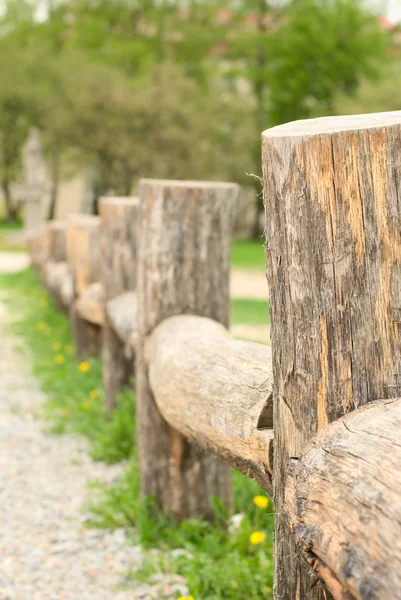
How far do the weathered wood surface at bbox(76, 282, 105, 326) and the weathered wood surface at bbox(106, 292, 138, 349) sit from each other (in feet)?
1.56

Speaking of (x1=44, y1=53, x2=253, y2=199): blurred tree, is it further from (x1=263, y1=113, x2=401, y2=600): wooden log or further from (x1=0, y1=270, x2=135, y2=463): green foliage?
(x1=263, y1=113, x2=401, y2=600): wooden log

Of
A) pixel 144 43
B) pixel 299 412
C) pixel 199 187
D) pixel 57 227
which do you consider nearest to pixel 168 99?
pixel 144 43

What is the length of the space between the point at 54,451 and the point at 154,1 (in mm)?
26833

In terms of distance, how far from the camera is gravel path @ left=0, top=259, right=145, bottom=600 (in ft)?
8.52

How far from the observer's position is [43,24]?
31.5 meters

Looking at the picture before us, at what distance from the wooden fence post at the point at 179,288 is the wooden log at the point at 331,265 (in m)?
1.37

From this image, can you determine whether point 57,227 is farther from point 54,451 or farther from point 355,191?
point 355,191

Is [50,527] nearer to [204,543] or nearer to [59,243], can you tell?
[204,543]

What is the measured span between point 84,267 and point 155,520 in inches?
107

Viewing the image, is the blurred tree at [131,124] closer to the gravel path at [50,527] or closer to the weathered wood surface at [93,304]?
the weathered wood surface at [93,304]

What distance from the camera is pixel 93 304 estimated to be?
16.0 ft

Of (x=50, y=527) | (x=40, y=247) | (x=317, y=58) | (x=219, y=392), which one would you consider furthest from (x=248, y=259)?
(x=219, y=392)

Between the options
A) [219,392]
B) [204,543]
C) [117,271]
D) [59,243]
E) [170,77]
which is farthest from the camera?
[170,77]

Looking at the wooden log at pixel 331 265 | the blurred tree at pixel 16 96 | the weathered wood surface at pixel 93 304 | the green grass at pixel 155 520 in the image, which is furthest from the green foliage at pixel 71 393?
the blurred tree at pixel 16 96
